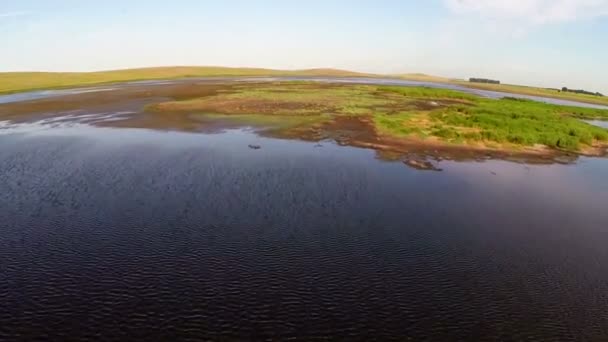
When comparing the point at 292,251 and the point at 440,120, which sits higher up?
the point at 440,120

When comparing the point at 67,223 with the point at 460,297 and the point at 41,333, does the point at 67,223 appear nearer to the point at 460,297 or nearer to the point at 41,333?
the point at 41,333

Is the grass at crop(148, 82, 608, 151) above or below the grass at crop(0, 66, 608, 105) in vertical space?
below

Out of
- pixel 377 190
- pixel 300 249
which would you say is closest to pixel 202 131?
pixel 377 190

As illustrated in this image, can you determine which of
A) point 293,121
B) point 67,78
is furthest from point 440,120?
point 67,78

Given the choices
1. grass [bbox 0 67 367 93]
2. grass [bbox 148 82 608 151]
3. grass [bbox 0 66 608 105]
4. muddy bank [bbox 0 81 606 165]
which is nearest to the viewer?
A: muddy bank [bbox 0 81 606 165]

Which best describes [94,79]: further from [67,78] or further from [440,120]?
[440,120]

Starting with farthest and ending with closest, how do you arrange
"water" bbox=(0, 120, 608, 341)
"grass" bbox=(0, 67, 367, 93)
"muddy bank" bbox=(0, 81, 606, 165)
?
1. "grass" bbox=(0, 67, 367, 93)
2. "muddy bank" bbox=(0, 81, 606, 165)
3. "water" bbox=(0, 120, 608, 341)

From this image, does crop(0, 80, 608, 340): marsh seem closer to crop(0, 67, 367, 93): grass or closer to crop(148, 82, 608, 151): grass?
crop(148, 82, 608, 151): grass

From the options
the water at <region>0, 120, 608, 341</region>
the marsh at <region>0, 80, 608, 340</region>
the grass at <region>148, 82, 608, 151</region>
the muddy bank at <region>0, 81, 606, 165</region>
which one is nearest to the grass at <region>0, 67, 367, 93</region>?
the muddy bank at <region>0, 81, 606, 165</region>
